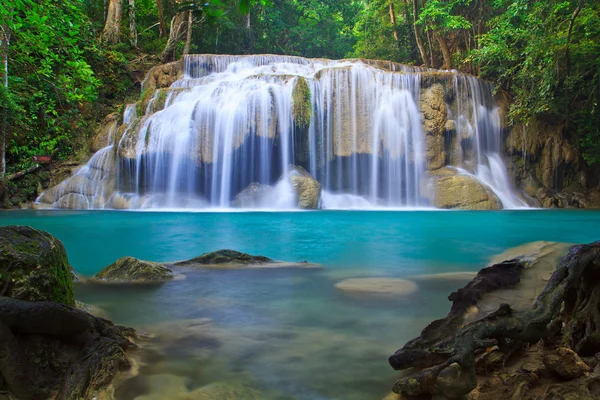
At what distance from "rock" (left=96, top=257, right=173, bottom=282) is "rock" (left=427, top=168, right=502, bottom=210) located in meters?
13.5

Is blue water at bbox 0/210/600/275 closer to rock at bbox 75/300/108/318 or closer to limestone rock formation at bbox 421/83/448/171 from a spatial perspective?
rock at bbox 75/300/108/318

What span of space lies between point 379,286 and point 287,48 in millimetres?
32038

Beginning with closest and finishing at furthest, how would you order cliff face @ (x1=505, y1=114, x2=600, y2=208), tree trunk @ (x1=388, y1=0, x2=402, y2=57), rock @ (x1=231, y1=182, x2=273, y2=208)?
rock @ (x1=231, y1=182, x2=273, y2=208) → cliff face @ (x1=505, y1=114, x2=600, y2=208) → tree trunk @ (x1=388, y1=0, x2=402, y2=57)

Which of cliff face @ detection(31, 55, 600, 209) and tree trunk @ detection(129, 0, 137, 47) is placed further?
tree trunk @ detection(129, 0, 137, 47)

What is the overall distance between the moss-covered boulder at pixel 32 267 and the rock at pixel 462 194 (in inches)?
602

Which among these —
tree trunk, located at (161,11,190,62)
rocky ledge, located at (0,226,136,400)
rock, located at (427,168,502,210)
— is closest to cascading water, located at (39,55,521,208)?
rock, located at (427,168,502,210)

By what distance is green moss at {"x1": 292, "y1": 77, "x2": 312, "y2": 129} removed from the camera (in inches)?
697

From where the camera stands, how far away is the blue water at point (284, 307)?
2.38 meters

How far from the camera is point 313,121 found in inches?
717

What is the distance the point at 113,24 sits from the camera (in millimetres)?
22297

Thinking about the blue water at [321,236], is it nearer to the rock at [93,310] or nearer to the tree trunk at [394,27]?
the rock at [93,310]

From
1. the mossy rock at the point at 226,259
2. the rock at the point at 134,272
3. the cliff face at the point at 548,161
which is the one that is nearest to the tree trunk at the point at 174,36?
the cliff face at the point at 548,161

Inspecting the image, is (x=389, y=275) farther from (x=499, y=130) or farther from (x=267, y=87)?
(x=499, y=130)

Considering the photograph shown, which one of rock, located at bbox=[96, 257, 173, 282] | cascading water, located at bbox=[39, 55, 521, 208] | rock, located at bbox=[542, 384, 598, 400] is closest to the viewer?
rock, located at bbox=[542, 384, 598, 400]
